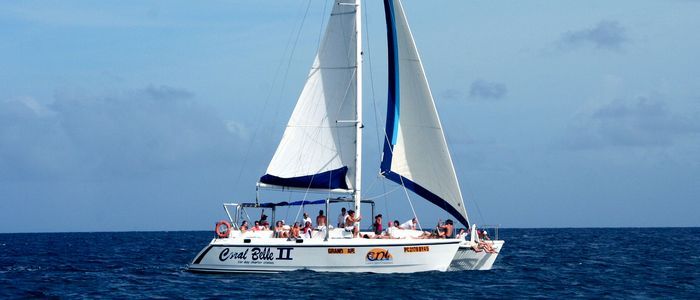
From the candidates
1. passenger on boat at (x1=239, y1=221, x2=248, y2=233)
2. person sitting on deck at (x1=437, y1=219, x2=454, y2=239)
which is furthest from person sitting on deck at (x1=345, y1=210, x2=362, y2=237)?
passenger on boat at (x1=239, y1=221, x2=248, y2=233)

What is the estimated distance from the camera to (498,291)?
29453mm

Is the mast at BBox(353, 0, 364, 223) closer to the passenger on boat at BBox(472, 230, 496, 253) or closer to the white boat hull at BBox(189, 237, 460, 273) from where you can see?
the white boat hull at BBox(189, 237, 460, 273)

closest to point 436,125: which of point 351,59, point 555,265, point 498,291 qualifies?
point 351,59

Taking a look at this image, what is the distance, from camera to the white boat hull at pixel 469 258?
33.8 meters

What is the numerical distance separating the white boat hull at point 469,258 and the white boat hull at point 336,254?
6.61 feet

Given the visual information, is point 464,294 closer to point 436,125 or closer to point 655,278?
point 436,125

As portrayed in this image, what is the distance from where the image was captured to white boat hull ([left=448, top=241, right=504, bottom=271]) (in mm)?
33750

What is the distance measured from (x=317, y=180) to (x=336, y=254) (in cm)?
326

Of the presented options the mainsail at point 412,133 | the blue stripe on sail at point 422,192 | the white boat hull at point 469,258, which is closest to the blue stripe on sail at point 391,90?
the mainsail at point 412,133

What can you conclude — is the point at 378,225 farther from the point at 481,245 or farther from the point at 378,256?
the point at 481,245

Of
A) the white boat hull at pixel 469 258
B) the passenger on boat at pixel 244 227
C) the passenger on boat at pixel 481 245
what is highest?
the passenger on boat at pixel 244 227

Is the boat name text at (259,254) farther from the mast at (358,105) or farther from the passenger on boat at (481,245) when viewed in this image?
the passenger on boat at (481,245)

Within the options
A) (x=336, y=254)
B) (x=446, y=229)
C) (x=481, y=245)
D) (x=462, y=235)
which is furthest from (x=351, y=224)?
(x=481, y=245)

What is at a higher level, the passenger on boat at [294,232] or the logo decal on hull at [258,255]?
the passenger on boat at [294,232]
